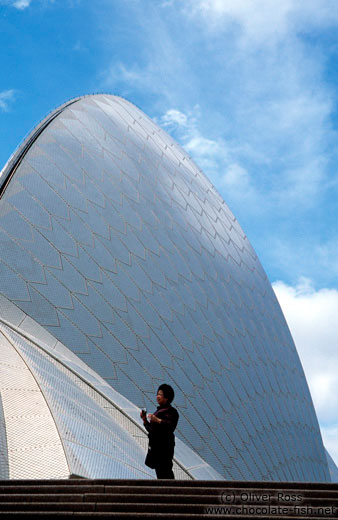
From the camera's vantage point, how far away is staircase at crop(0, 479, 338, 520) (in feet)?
11.2

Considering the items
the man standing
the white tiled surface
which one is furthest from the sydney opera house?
the man standing

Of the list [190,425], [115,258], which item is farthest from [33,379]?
[115,258]

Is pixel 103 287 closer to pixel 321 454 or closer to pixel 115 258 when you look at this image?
pixel 115 258

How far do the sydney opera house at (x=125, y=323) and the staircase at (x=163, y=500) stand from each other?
2.80 ft

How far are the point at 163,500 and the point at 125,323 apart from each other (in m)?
5.86

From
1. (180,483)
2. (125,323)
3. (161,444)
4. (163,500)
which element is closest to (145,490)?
(163,500)

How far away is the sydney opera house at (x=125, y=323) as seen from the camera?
5.78 metres

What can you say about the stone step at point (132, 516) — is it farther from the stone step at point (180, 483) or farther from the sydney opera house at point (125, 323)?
the sydney opera house at point (125, 323)

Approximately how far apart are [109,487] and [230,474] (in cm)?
618

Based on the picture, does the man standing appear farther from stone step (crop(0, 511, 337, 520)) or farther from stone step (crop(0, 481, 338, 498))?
stone step (crop(0, 511, 337, 520))

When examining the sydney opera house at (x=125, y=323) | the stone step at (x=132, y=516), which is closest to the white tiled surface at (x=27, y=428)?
the sydney opera house at (x=125, y=323)

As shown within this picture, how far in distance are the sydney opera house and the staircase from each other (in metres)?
0.85

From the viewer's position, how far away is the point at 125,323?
9.41 metres

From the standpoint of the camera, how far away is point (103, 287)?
952 centimetres
